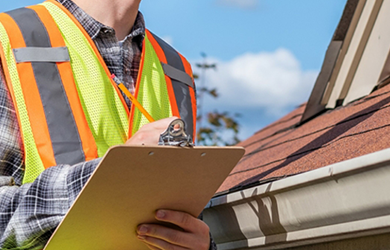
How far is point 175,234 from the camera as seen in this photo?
1690 mm

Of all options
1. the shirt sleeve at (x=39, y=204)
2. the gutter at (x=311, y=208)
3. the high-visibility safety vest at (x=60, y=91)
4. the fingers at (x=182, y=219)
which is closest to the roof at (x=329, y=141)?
the gutter at (x=311, y=208)

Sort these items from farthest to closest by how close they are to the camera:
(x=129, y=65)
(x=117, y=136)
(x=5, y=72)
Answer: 1. (x=129, y=65)
2. (x=117, y=136)
3. (x=5, y=72)

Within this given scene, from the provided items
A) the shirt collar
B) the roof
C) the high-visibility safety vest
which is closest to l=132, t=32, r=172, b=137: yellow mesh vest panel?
the high-visibility safety vest

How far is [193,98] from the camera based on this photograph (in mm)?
2363

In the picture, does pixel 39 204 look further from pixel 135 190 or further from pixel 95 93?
pixel 95 93

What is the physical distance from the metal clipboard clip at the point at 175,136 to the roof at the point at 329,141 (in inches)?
24.1

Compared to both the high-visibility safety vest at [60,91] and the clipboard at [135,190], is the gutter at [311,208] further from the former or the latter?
the high-visibility safety vest at [60,91]

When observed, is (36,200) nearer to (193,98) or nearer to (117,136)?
Answer: (117,136)

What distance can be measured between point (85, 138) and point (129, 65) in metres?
0.42

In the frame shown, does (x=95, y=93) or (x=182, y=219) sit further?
(x=95, y=93)

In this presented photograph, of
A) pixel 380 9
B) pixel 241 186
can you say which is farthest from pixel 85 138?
pixel 380 9

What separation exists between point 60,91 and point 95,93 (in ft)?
0.39

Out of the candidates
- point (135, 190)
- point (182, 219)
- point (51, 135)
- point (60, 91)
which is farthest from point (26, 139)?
point (182, 219)

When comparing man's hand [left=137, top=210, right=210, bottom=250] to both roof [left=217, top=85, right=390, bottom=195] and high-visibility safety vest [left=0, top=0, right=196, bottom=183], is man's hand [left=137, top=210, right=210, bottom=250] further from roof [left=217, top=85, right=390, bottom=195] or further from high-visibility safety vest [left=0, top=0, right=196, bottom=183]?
roof [left=217, top=85, right=390, bottom=195]
